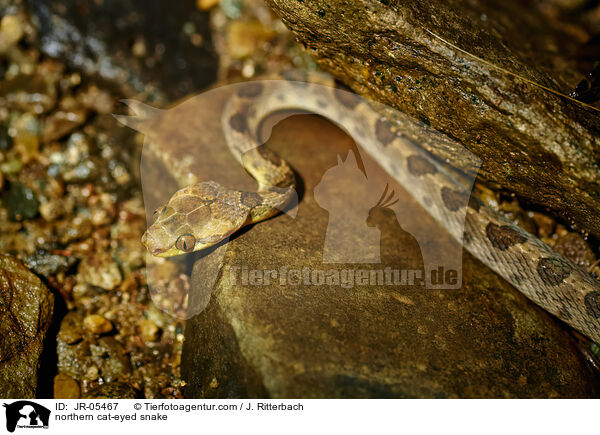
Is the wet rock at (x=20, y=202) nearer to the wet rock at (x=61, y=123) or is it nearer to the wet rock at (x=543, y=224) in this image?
the wet rock at (x=61, y=123)

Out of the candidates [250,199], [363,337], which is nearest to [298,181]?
[250,199]

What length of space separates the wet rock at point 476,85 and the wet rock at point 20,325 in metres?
3.48

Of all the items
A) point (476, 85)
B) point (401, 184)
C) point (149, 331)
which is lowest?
point (149, 331)

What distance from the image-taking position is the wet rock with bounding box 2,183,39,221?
15.6 ft

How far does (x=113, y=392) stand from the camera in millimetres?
3389

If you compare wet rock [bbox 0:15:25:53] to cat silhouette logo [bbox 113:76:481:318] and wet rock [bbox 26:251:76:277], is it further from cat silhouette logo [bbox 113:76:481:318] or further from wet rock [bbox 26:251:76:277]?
wet rock [bbox 26:251:76:277]

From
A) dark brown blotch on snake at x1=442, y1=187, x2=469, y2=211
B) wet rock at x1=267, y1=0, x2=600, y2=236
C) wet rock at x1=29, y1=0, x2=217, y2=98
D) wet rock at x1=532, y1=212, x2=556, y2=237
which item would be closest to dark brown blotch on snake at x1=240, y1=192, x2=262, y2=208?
wet rock at x1=267, y1=0, x2=600, y2=236

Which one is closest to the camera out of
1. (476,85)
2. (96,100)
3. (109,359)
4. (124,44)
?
(476,85)

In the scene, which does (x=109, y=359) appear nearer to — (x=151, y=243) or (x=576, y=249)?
(x=151, y=243)

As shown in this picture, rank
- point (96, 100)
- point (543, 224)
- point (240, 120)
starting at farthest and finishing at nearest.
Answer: point (96, 100) → point (240, 120) → point (543, 224)
